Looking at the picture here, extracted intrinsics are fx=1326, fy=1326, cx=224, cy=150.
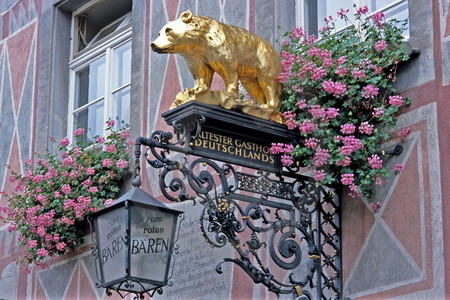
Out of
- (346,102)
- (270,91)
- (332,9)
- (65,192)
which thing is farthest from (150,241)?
(65,192)

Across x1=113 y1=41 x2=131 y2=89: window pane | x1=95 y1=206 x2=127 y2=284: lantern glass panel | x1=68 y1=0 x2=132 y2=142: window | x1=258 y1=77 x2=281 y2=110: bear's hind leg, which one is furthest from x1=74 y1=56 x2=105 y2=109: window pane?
x1=95 y1=206 x2=127 y2=284: lantern glass panel

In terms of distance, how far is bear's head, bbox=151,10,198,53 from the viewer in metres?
7.21

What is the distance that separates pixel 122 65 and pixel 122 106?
0.38m

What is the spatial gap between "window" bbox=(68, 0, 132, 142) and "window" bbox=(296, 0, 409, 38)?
2.10m

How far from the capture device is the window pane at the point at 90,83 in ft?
35.4

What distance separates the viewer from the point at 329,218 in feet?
24.7

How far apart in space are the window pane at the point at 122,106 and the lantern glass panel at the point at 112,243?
3.40 m

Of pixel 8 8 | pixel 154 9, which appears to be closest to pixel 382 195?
pixel 154 9

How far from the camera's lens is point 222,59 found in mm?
7273

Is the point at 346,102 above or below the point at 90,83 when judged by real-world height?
below

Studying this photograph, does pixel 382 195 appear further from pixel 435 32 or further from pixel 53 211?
pixel 53 211

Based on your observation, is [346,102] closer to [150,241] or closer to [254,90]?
[254,90]

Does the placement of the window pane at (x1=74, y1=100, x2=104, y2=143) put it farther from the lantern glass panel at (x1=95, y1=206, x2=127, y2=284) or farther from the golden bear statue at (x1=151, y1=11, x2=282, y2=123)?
the lantern glass panel at (x1=95, y1=206, x2=127, y2=284)

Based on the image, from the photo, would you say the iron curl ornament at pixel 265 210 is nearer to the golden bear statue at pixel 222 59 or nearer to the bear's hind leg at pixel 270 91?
the golden bear statue at pixel 222 59
